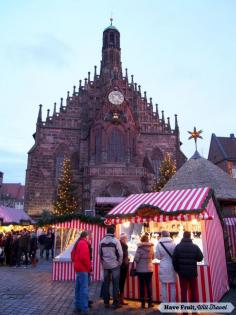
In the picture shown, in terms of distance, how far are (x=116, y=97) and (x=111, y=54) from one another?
10.8 metres

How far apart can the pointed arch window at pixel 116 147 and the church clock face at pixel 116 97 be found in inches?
137

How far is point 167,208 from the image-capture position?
9195mm

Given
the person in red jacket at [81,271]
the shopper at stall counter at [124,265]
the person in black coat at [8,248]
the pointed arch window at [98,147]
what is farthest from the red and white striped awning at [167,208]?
the pointed arch window at [98,147]

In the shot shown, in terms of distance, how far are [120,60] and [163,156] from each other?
16.3m

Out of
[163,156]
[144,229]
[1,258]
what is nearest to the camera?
[144,229]

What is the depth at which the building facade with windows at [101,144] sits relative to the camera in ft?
109

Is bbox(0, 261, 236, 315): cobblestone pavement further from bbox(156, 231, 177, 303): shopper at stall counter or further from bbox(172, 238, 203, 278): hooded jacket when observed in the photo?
bbox(172, 238, 203, 278): hooded jacket

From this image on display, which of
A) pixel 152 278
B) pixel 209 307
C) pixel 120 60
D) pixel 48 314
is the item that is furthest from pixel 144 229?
pixel 120 60

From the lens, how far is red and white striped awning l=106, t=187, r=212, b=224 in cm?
861

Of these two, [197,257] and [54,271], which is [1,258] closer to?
[54,271]

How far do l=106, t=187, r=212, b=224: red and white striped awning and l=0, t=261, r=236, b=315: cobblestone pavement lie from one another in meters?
2.32

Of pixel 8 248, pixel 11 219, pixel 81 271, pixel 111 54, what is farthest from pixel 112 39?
pixel 81 271

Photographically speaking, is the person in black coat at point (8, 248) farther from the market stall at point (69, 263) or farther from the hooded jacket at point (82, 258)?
the hooded jacket at point (82, 258)

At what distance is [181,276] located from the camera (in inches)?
282
